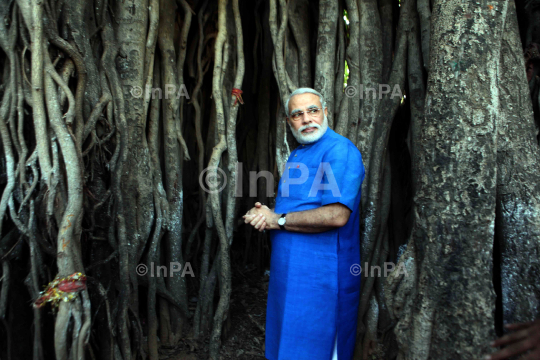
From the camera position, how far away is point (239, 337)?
251 cm

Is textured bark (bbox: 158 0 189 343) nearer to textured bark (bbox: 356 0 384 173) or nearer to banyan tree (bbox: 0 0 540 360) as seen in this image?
banyan tree (bbox: 0 0 540 360)

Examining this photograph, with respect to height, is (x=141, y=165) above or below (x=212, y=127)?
below

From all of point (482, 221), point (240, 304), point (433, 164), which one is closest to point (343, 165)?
point (433, 164)

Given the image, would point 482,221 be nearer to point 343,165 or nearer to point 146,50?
point 343,165

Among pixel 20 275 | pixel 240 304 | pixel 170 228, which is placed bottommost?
pixel 240 304

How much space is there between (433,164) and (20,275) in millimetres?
1947

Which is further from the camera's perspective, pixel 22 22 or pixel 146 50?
pixel 146 50

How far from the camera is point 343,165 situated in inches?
60.7
